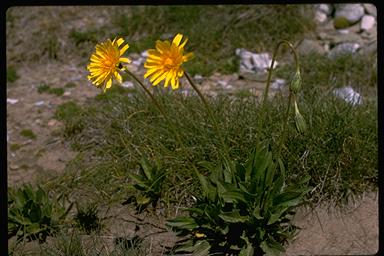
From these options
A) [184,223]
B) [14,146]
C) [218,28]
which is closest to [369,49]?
[218,28]

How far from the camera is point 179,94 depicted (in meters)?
4.17

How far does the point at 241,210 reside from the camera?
2801mm

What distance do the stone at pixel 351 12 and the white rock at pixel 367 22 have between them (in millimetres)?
82

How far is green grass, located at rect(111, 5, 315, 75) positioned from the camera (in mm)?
5387

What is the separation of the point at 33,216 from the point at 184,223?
96 cm

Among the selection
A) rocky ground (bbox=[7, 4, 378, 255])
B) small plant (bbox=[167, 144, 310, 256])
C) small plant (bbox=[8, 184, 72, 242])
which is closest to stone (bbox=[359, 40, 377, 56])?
rocky ground (bbox=[7, 4, 378, 255])

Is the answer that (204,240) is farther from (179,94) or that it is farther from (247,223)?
(179,94)

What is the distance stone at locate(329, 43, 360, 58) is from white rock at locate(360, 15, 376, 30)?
35 centimetres

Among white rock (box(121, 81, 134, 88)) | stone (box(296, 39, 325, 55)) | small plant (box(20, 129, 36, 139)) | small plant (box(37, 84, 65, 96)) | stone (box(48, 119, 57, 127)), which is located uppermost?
stone (box(296, 39, 325, 55))

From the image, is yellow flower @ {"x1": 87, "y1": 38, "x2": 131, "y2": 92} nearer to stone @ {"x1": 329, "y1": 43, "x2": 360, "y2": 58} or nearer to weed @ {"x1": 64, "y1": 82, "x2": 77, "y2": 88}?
weed @ {"x1": 64, "y1": 82, "x2": 77, "y2": 88}

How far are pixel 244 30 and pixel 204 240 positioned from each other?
9.97ft

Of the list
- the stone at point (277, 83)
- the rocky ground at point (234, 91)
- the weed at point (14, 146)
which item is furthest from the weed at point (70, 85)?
the stone at point (277, 83)

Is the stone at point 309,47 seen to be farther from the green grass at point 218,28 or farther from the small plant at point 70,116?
the small plant at point 70,116

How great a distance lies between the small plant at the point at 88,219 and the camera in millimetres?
3330
